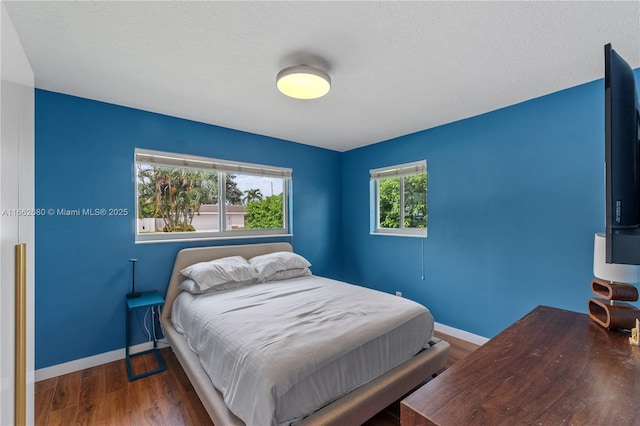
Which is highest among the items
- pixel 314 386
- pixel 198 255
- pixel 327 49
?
pixel 327 49

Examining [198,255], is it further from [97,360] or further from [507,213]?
[507,213]

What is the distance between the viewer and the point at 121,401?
200 centimetres

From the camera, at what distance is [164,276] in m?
2.83

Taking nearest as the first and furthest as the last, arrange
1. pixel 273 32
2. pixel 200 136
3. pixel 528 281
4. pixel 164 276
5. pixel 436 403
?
pixel 436 403
pixel 273 32
pixel 528 281
pixel 164 276
pixel 200 136

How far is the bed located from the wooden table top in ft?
2.72

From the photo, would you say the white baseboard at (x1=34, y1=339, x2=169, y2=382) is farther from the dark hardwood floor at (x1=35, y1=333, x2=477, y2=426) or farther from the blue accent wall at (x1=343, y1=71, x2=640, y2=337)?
the blue accent wall at (x1=343, y1=71, x2=640, y2=337)

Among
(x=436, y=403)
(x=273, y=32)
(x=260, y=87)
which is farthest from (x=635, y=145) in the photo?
(x=260, y=87)

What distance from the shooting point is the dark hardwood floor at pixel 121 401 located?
1.82m

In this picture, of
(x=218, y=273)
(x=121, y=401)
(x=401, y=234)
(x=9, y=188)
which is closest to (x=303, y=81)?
(x=9, y=188)

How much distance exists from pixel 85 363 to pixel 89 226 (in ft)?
3.99

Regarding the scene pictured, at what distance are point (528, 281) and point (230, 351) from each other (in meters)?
2.67

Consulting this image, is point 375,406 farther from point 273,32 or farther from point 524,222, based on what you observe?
point 273,32

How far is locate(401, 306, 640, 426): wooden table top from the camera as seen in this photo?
72cm

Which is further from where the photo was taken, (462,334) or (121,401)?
(462,334)
